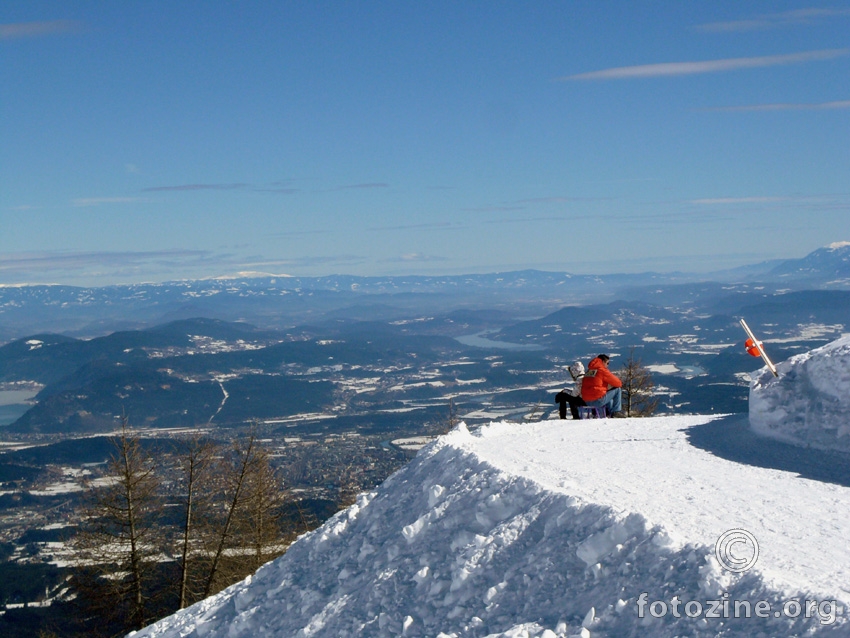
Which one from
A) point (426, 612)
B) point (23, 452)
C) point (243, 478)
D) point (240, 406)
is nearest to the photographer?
point (426, 612)

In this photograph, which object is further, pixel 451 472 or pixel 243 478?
pixel 243 478

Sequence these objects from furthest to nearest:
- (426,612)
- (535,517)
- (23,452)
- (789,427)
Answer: (23,452) → (789,427) → (535,517) → (426,612)

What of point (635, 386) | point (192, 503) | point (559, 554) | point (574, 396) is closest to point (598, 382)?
point (574, 396)

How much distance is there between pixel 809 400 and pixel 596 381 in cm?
534

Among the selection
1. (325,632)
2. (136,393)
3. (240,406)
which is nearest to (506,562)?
(325,632)

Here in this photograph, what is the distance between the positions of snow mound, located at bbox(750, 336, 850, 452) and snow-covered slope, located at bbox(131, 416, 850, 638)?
142 cm

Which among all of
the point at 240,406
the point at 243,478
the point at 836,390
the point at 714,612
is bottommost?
the point at 240,406

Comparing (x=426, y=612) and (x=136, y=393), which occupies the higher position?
(x=426, y=612)

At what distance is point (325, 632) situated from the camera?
916 centimetres

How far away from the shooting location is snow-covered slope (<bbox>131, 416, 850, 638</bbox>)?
7.01m

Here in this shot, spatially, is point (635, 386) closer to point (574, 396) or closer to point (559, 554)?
point (574, 396)

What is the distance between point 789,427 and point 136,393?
573 ft

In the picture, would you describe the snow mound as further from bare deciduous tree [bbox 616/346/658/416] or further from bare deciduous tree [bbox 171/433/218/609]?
bare deciduous tree [bbox 616/346/658/416]

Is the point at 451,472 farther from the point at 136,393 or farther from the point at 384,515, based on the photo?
the point at 136,393
